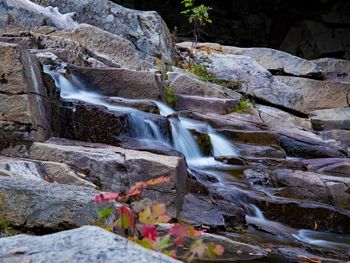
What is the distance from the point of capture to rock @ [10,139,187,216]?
→ 4.18m

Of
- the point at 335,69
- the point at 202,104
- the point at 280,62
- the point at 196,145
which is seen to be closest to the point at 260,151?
the point at 196,145

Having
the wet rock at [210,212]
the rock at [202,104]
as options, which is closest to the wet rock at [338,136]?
the rock at [202,104]

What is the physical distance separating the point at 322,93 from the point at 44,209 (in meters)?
12.8

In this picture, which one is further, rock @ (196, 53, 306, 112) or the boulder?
rock @ (196, 53, 306, 112)

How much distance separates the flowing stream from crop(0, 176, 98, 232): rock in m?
2.63

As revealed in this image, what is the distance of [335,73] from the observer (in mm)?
15984

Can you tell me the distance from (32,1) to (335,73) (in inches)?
374

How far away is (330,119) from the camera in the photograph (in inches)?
520

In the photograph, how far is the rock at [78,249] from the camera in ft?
4.15

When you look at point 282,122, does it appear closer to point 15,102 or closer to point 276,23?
point 15,102

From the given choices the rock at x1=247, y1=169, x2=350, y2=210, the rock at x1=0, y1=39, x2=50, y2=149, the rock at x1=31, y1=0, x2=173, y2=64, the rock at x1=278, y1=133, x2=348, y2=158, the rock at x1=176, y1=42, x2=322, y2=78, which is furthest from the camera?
the rock at x1=176, y1=42, x2=322, y2=78

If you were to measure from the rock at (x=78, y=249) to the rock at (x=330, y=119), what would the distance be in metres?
11.8

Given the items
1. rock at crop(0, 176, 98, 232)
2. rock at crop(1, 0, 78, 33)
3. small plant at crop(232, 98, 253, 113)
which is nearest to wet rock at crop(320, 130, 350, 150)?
small plant at crop(232, 98, 253, 113)

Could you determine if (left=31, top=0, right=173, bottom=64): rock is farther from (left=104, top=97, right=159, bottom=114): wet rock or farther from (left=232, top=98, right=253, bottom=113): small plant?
(left=104, top=97, right=159, bottom=114): wet rock
